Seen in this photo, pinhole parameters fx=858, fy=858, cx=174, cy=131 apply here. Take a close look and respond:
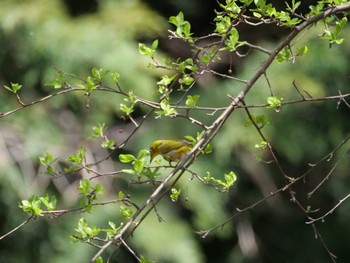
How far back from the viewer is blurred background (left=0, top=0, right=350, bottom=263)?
9.69ft

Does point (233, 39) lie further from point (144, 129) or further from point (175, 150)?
point (144, 129)

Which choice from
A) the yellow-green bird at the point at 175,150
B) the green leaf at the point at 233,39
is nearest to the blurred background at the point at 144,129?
the yellow-green bird at the point at 175,150

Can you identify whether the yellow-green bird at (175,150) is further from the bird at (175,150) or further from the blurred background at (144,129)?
the blurred background at (144,129)

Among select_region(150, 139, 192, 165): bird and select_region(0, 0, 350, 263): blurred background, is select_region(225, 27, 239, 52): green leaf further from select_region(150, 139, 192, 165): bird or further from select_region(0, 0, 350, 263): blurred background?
select_region(0, 0, 350, 263): blurred background

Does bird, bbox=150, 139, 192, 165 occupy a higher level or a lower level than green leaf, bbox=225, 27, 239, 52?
lower

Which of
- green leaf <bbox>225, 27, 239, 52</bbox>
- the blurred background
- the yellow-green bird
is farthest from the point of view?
the blurred background

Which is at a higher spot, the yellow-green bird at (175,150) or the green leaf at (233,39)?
the green leaf at (233,39)

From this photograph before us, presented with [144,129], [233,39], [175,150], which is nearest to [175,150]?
[175,150]

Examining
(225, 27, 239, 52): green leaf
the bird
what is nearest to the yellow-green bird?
the bird

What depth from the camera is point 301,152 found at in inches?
133

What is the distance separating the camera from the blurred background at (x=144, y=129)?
2953 millimetres

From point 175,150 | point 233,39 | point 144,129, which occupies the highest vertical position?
point 233,39

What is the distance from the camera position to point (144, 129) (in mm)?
3248

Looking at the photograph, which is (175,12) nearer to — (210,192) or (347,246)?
(210,192)
